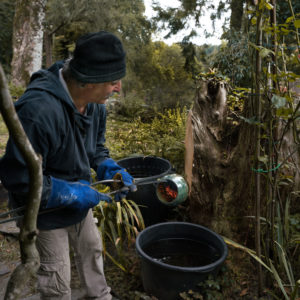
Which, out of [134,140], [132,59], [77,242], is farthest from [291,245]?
[132,59]

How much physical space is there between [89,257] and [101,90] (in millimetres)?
1145

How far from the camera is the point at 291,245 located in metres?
2.42

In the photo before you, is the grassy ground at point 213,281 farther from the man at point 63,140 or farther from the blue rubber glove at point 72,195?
the blue rubber glove at point 72,195

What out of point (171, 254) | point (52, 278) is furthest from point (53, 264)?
point (171, 254)

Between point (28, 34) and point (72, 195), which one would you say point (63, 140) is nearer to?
point (72, 195)

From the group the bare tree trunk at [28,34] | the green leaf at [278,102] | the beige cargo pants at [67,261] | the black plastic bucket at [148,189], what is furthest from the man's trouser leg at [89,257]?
the bare tree trunk at [28,34]

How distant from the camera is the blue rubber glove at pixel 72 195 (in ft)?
4.87

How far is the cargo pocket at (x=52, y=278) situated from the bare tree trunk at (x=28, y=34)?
870 centimetres

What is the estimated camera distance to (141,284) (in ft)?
8.20

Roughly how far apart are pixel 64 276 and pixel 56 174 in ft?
2.05

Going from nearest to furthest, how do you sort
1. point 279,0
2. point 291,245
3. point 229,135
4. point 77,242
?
point 77,242 < point 291,245 < point 229,135 < point 279,0

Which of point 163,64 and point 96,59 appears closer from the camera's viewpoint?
point 96,59

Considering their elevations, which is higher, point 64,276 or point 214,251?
point 64,276

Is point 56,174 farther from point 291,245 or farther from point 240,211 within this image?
point 291,245
